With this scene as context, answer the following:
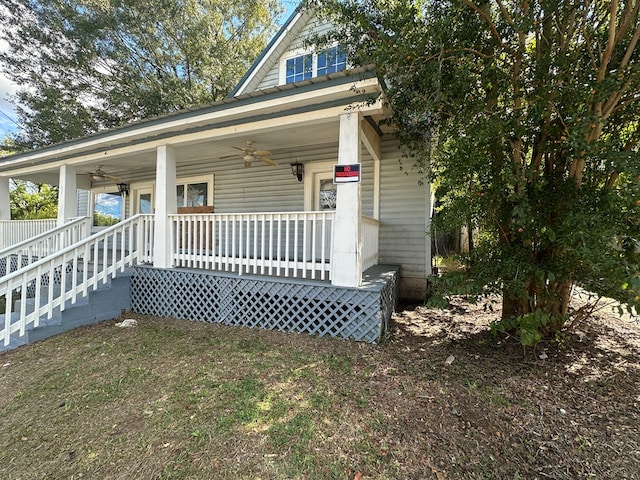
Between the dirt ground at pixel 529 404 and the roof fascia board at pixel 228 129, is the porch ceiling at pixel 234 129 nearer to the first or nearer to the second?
the roof fascia board at pixel 228 129

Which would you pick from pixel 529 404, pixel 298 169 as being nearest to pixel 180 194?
pixel 298 169

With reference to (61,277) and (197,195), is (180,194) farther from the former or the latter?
(61,277)

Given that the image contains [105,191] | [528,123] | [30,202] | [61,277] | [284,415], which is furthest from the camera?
[30,202]

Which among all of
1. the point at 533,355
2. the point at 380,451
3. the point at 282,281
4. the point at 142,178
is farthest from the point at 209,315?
the point at 142,178

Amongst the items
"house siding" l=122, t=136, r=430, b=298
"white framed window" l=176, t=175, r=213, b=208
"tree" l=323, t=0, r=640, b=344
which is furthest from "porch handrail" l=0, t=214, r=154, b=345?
"tree" l=323, t=0, r=640, b=344

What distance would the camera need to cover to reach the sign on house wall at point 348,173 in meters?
3.64

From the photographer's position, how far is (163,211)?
5.00m

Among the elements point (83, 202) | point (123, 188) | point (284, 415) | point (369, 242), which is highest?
point (123, 188)

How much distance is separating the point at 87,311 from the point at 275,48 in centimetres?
719

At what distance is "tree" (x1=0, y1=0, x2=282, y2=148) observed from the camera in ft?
37.5

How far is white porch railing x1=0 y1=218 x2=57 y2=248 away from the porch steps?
273 centimetres

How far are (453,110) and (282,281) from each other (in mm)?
2950

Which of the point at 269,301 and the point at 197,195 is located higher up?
the point at 197,195

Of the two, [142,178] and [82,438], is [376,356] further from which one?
[142,178]
